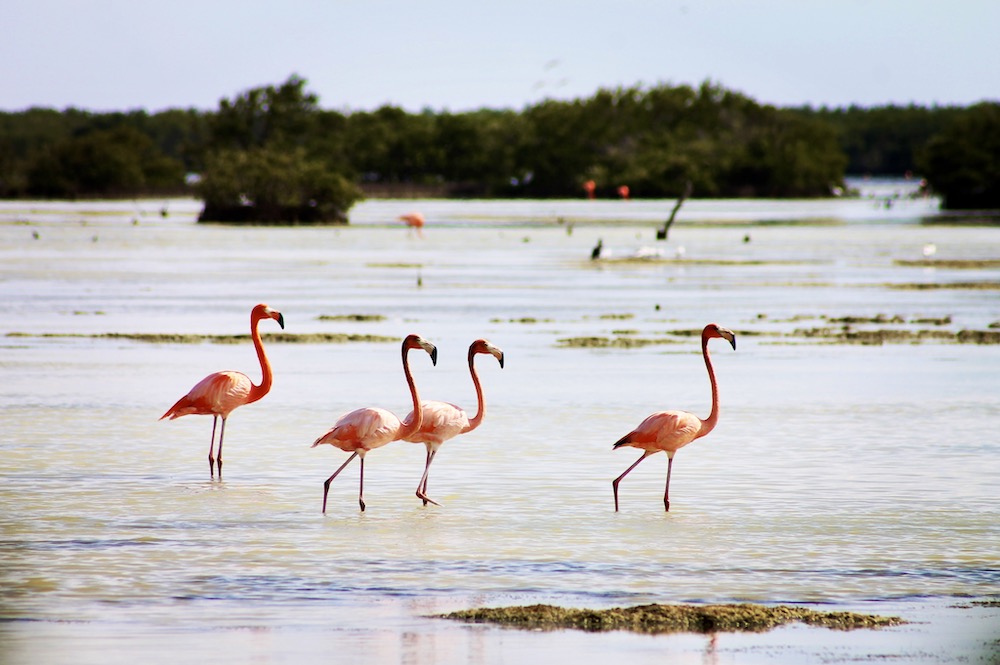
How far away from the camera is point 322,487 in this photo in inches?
436

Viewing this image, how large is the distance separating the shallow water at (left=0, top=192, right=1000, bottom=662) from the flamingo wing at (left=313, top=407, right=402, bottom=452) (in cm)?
48

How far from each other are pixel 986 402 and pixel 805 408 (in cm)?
186

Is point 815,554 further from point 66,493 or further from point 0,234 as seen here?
point 0,234

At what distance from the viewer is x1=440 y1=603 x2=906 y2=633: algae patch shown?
725cm

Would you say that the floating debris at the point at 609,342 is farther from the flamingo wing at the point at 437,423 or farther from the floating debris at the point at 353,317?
the flamingo wing at the point at 437,423

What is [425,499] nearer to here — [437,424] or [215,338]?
[437,424]

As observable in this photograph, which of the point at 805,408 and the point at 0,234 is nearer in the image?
the point at 805,408

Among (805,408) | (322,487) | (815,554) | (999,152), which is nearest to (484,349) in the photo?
(322,487)

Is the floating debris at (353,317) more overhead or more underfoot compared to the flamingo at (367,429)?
more underfoot

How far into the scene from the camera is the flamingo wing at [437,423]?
10.1m

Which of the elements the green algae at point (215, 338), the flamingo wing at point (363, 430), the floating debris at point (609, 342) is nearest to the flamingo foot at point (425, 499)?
the flamingo wing at point (363, 430)

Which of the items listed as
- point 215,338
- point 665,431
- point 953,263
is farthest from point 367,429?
point 953,263

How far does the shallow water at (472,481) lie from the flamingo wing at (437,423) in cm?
47

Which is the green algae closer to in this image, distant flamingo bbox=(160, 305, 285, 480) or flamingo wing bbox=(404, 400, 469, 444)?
distant flamingo bbox=(160, 305, 285, 480)
